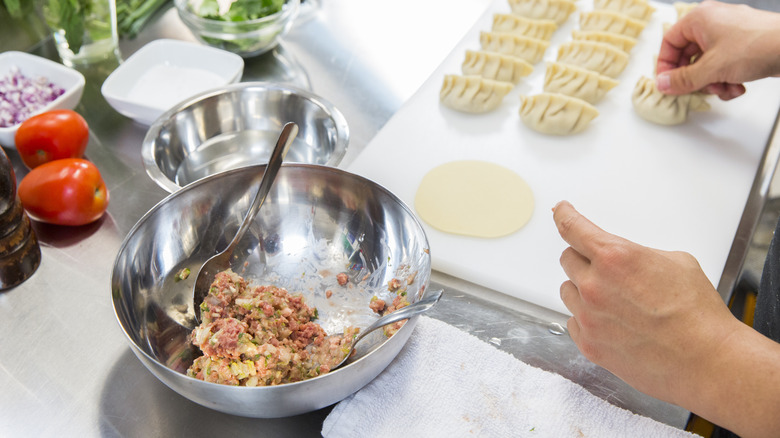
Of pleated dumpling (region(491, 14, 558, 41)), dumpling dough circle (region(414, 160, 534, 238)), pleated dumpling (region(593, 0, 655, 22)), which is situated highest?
pleated dumpling (region(593, 0, 655, 22))

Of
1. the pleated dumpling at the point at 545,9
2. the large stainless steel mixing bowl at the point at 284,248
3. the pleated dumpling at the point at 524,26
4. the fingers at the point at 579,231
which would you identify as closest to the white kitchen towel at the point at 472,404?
the large stainless steel mixing bowl at the point at 284,248

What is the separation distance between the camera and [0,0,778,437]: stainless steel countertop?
3.61 ft

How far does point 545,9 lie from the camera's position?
2166 millimetres

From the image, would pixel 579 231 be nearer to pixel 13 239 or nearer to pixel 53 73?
pixel 13 239

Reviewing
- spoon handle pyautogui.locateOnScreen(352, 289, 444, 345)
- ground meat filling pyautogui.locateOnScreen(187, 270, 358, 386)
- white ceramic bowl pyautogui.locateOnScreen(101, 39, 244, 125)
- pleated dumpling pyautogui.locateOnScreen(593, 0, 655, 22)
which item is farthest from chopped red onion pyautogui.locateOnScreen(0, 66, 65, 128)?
pleated dumpling pyautogui.locateOnScreen(593, 0, 655, 22)

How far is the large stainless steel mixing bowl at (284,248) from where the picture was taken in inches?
45.6

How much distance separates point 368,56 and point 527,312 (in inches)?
44.5

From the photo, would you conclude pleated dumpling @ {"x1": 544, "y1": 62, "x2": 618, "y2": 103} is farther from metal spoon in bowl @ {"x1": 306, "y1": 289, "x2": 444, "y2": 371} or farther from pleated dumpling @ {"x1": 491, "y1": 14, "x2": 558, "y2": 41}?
metal spoon in bowl @ {"x1": 306, "y1": 289, "x2": 444, "y2": 371}

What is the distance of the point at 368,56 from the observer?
6.90ft

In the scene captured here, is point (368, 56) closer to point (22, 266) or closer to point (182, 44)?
point (182, 44)

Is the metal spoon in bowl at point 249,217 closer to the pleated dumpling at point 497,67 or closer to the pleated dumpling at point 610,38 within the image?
the pleated dumpling at point 497,67

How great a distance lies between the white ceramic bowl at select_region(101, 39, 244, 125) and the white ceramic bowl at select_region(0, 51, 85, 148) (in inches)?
2.9

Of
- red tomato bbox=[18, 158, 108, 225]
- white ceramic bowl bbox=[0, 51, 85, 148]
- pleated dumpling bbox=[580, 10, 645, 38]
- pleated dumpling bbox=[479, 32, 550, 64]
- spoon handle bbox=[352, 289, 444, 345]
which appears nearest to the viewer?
spoon handle bbox=[352, 289, 444, 345]

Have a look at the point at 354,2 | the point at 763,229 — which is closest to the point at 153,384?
the point at 763,229
